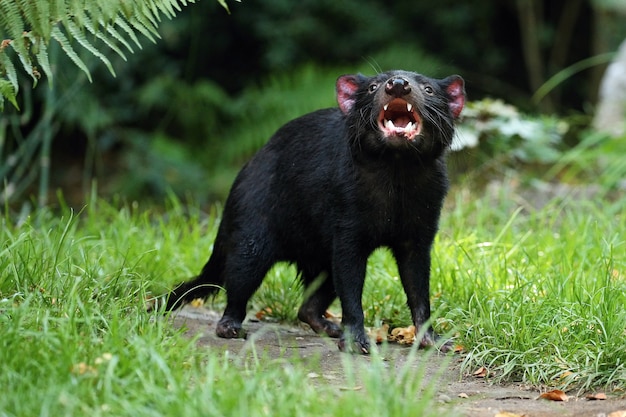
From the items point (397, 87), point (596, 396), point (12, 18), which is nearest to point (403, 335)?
point (596, 396)

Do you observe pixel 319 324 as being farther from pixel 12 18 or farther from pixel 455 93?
pixel 12 18

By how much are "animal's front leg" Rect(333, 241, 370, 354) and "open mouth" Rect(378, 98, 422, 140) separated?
50cm

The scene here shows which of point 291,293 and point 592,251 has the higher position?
point 592,251

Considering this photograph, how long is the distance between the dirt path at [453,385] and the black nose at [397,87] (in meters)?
0.93

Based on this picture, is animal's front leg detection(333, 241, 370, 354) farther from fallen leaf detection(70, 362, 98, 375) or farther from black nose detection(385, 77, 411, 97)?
fallen leaf detection(70, 362, 98, 375)

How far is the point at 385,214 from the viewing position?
3682mm

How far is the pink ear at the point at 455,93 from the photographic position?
12.3 feet

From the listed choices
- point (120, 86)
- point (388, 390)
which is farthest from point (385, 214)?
point (120, 86)

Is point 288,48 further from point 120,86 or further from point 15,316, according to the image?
point 15,316

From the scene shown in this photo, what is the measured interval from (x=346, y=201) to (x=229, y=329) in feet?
2.43

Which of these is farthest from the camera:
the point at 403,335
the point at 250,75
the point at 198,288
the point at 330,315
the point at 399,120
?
the point at 250,75

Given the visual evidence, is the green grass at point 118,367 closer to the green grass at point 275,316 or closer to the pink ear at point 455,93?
the green grass at point 275,316

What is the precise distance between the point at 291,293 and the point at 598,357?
1621 mm

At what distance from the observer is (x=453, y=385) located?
326 centimetres
